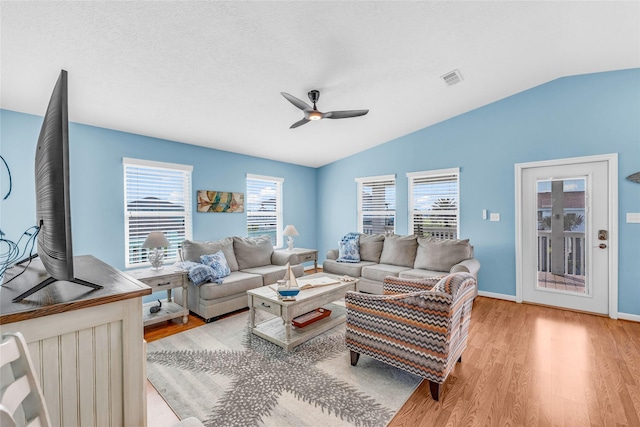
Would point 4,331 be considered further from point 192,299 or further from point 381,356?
point 192,299

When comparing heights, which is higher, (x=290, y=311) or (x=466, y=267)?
(x=466, y=267)

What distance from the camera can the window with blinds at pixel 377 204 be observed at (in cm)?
546

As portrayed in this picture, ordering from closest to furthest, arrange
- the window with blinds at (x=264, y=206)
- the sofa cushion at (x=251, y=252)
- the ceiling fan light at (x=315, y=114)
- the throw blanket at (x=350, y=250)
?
1. the ceiling fan light at (x=315, y=114)
2. the sofa cushion at (x=251, y=252)
3. the throw blanket at (x=350, y=250)
4. the window with blinds at (x=264, y=206)

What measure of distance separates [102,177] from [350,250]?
3738 mm

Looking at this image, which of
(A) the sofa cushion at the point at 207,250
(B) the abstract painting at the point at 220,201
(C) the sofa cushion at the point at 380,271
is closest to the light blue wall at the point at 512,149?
(C) the sofa cushion at the point at 380,271

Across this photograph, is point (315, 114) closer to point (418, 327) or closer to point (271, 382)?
point (418, 327)

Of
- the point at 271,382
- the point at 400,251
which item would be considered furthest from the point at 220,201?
the point at 271,382

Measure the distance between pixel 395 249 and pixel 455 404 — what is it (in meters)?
2.81

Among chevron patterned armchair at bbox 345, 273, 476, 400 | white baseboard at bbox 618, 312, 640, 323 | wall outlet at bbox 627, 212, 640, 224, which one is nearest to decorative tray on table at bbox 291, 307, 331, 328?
chevron patterned armchair at bbox 345, 273, 476, 400

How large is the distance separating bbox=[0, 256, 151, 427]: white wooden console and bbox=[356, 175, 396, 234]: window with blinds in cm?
452

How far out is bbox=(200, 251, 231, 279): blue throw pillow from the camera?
352 centimetres

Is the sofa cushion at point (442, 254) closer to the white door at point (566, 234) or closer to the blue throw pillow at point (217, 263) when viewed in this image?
the white door at point (566, 234)

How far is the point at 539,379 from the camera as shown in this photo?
2.21 m

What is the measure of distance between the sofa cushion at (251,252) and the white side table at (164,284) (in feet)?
3.27
